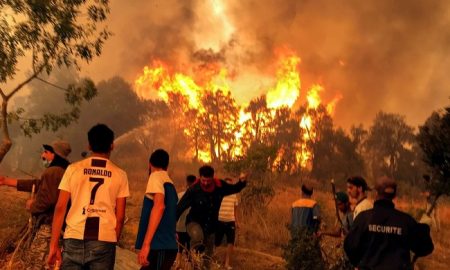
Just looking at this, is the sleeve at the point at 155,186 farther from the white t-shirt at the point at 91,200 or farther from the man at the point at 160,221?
the white t-shirt at the point at 91,200

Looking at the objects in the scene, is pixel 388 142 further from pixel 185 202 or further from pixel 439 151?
pixel 185 202

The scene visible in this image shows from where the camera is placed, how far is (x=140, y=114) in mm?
56438

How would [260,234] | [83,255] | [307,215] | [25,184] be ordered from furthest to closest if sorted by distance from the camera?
[260,234], [307,215], [25,184], [83,255]

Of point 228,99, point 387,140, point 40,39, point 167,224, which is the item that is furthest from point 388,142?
point 167,224

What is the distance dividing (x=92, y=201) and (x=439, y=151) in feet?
22.7

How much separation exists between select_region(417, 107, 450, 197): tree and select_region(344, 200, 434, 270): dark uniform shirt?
4682mm

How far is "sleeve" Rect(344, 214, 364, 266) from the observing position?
4.27 m

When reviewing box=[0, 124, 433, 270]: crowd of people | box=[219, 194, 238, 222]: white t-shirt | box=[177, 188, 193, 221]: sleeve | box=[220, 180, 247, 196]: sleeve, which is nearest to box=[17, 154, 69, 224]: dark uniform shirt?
box=[0, 124, 433, 270]: crowd of people

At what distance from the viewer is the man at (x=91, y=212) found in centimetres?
387

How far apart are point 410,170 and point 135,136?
28751 mm

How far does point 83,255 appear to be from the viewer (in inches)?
152

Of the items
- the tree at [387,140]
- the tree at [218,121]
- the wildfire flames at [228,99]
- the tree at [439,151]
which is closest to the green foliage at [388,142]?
the tree at [387,140]

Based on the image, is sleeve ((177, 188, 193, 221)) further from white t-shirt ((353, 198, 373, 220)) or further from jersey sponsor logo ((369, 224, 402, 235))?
jersey sponsor logo ((369, 224, 402, 235))

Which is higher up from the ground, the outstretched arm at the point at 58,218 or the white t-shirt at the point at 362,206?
the white t-shirt at the point at 362,206
